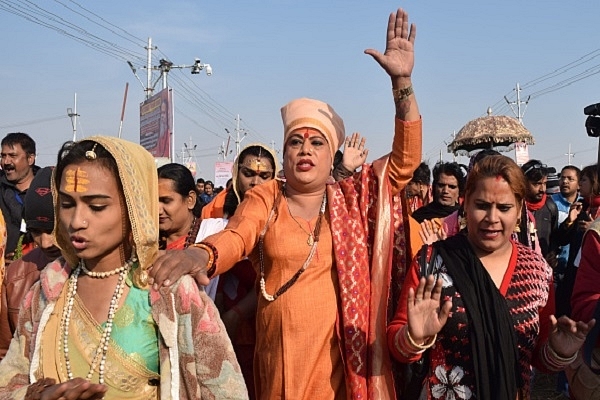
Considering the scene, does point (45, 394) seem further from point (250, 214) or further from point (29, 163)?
point (29, 163)

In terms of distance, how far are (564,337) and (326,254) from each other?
40.5 inches

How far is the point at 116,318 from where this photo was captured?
2.00m

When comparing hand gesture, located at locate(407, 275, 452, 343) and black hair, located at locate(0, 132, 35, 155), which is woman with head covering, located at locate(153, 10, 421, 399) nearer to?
hand gesture, located at locate(407, 275, 452, 343)

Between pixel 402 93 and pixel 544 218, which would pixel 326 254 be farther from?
pixel 544 218

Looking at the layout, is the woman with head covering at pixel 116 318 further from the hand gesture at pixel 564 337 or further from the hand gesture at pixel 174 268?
the hand gesture at pixel 564 337

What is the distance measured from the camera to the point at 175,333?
1948mm

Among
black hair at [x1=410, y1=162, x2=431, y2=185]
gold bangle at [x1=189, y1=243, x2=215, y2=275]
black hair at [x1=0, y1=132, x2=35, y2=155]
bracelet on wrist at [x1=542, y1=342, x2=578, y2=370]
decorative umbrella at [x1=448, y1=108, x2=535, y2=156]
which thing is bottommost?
bracelet on wrist at [x1=542, y1=342, x2=578, y2=370]

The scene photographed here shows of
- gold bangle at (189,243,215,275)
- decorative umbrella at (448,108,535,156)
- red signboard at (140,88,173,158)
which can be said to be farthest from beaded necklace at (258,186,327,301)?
red signboard at (140,88,173,158)

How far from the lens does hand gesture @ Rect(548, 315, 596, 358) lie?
240cm

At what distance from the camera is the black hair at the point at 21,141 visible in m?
6.42

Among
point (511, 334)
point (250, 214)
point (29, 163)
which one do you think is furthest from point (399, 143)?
point (29, 163)

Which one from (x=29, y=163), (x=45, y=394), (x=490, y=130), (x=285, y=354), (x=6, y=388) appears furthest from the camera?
(x=490, y=130)

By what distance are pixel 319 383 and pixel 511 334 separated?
841 mm

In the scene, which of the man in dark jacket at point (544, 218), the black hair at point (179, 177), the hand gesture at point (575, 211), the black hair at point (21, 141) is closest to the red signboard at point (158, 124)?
the black hair at point (21, 141)
